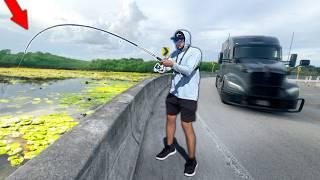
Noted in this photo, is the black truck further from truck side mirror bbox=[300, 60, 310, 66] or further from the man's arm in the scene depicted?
the man's arm

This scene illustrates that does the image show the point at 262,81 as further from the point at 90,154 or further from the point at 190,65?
the point at 90,154

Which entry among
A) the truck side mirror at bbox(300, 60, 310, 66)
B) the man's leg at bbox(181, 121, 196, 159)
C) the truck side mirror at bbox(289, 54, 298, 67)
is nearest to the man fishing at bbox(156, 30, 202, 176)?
the man's leg at bbox(181, 121, 196, 159)

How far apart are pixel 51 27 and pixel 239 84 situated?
250 inches

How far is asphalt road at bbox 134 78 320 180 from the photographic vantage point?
354 centimetres

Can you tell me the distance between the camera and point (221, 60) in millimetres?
11453

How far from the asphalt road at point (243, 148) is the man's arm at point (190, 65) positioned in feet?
5.08

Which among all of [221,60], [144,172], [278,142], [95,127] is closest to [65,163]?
[95,127]

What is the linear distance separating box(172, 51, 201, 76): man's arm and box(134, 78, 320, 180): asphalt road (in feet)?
5.08

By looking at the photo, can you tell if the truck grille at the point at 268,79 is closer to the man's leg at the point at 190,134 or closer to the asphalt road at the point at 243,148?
the asphalt road at the point at 243,148

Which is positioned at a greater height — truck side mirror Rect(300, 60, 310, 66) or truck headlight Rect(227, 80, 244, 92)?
truck side mirror Rect(300, 60, 310, 66)

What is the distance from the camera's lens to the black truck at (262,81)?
7.72 metres

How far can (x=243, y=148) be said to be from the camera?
4.66 metres

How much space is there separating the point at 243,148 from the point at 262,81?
3938 mm

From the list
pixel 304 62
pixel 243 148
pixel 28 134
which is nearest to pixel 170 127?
pixel 243 148
